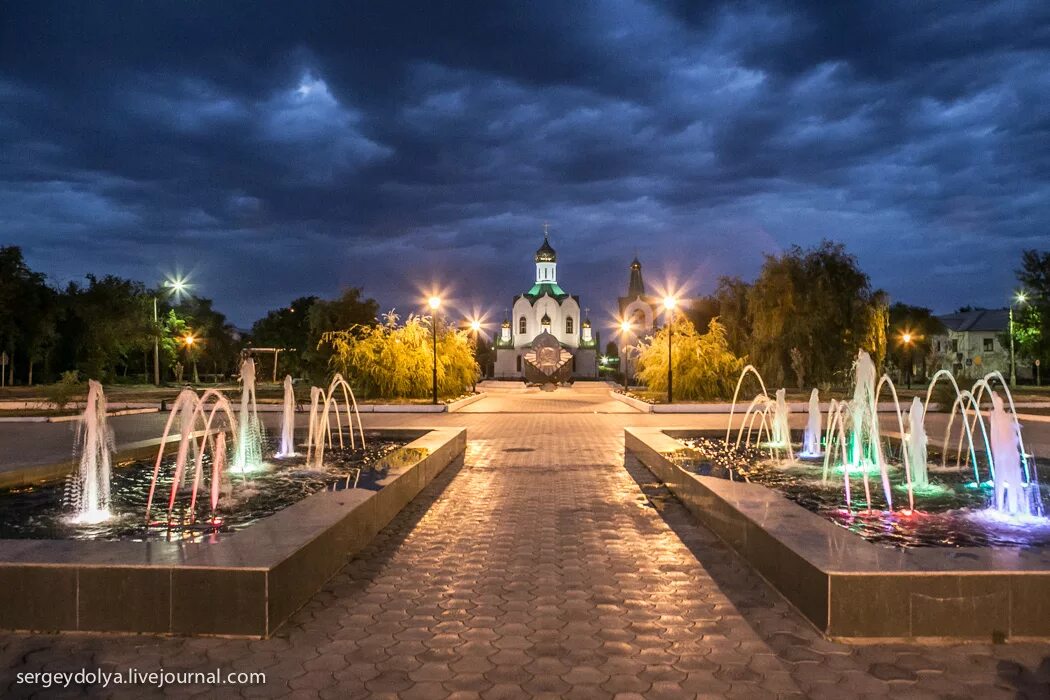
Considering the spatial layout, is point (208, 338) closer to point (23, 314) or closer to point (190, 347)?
point (190, 347)

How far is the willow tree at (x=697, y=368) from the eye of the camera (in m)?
31.8

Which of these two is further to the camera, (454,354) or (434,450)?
(454,354)

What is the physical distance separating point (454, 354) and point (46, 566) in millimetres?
32442

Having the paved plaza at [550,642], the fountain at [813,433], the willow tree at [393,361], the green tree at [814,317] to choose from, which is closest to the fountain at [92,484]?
the paved plaza at [550,642]

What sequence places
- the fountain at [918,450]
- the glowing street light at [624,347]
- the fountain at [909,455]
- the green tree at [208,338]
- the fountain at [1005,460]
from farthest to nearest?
the green tree at [208,338]
the glowing street light at [624,347]
the fountain at [918,450]
the fountain at [909,455]
the fountain at [1005,460]

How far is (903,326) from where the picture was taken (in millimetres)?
72250

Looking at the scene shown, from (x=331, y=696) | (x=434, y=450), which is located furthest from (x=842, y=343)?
(x=331, y=696)

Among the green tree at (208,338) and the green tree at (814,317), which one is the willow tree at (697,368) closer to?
the green tree at (814,317)

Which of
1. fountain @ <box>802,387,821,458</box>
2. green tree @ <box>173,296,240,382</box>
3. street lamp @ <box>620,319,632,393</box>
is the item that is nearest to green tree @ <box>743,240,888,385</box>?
street lamp @ <box>620,319,632,393</box>

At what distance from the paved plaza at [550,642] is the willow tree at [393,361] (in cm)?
2543

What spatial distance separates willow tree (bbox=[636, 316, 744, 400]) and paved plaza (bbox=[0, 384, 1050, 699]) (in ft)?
80.3

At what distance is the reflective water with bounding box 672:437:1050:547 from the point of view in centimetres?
673

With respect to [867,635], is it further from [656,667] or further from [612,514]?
[612,514]

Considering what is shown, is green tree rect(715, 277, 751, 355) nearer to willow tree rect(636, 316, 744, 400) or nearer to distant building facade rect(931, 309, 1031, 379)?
willow tree rect(636, 316, 744, 400)
